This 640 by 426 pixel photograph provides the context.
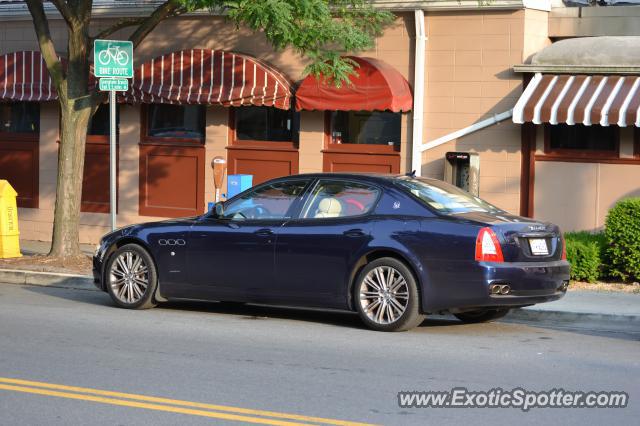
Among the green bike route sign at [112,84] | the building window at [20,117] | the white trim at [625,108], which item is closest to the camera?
the green bike route sign at [112,84]

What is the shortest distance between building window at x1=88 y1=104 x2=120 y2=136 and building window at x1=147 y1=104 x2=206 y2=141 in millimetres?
740

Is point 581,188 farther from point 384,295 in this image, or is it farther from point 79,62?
point 79,62

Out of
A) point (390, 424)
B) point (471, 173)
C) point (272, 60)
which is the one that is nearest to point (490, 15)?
point (471, 173)

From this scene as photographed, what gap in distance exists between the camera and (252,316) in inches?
470

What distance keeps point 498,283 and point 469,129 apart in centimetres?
701

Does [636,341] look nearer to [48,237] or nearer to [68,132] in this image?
[68,132]

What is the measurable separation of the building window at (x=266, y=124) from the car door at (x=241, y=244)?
6886 millimetres

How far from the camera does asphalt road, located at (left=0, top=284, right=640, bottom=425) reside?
24.1ft

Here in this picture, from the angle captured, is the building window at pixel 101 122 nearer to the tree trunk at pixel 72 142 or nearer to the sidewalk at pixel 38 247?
the sidewalk at pixel 38 247

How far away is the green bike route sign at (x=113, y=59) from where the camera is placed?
14773mm

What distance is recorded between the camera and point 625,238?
13.9 meters

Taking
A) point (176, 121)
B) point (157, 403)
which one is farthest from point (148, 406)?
point (176, 121)

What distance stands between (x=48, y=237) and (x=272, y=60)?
226 inches

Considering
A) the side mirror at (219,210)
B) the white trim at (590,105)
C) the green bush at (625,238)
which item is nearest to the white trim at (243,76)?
the white trim at (590,105)
